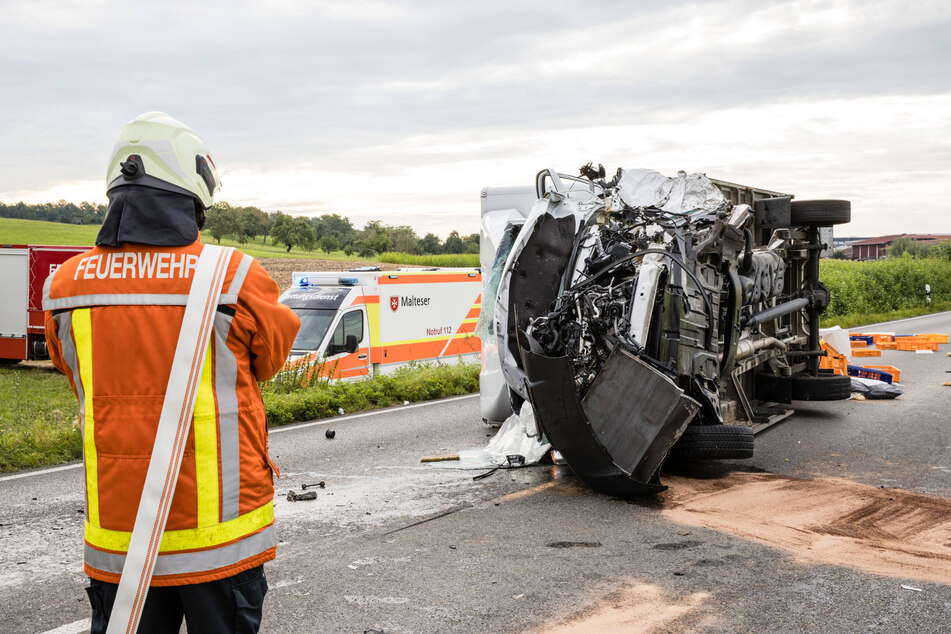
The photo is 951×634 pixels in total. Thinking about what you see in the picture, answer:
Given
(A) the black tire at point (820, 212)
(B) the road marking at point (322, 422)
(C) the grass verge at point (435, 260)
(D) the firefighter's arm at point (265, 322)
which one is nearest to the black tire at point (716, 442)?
(A) the black tire at point (820, 212)

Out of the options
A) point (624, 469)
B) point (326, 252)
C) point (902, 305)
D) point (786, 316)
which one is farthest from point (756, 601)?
point (326, 252)

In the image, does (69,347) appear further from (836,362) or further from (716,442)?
(836,362)

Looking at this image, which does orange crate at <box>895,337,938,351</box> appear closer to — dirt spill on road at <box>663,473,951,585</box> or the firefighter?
dirt spill on road at <box>663,473,951,585</box>

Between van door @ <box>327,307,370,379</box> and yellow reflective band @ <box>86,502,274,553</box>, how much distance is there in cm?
1133

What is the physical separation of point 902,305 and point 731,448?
112ft

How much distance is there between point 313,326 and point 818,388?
8.08 metres

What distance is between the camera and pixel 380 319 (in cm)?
1542

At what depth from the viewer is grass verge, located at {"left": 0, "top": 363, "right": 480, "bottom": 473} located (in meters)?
8.84

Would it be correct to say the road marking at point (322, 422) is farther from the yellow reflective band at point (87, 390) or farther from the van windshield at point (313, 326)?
the yellow reflective band at point (87, 390)

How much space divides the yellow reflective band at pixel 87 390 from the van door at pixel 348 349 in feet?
37.2

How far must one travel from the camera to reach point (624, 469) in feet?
20.8

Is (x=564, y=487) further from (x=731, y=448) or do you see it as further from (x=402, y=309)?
(x=402, y=309)

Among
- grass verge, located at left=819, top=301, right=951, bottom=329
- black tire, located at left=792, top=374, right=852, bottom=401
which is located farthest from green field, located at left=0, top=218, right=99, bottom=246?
black tire, located at left=792, top=374, right=852, bottom=401

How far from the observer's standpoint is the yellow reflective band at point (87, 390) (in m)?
2.47
